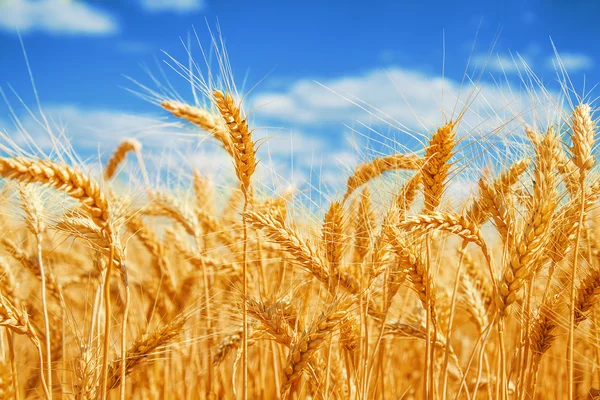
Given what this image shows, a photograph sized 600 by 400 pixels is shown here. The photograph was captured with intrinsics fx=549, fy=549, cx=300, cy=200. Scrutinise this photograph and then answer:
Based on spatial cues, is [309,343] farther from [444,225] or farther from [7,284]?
[7,284]

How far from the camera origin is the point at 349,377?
219 centimetres

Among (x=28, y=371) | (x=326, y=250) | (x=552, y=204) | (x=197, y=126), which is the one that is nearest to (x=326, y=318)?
(x=326, y=250)

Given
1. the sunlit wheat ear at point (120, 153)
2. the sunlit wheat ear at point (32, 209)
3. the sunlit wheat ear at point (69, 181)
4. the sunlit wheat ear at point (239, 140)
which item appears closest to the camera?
the sunlit wheat ear at point (69, 181)

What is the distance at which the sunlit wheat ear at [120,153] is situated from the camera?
4.65 metres

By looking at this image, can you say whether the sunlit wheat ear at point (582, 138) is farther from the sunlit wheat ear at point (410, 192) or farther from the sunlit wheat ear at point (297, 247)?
the sunlit wheat ear at point (297, 247)

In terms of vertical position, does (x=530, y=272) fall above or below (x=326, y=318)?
above

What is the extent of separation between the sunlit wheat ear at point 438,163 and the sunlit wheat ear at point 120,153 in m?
3.03

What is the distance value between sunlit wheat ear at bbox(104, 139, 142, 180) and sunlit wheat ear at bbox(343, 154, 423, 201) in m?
2.34

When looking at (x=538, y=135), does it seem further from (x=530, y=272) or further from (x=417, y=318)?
(x=417, y=318)

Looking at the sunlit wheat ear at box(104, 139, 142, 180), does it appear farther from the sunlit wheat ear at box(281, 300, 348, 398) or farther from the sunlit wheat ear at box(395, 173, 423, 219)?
the sunlit wheat ear at box(281, 300, 348, 398)

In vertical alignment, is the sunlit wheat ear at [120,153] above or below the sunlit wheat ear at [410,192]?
above

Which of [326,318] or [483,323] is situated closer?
[326,318]

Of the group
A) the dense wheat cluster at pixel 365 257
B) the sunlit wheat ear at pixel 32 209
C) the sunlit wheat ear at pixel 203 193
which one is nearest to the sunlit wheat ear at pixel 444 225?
the dense wheat cluster at pixel 365 257

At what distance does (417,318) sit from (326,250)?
2.33 ft
